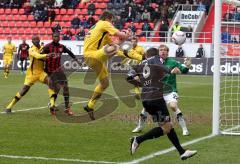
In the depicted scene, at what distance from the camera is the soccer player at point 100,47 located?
13672mm

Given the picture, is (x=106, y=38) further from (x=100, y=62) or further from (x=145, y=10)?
(x=145, y=10)

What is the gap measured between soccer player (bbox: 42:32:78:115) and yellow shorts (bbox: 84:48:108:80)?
172 centimetres

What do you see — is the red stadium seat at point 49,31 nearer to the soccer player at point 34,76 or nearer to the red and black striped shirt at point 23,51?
the red and black striped shirt at point 23,51

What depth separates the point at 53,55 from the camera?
15.6 meters

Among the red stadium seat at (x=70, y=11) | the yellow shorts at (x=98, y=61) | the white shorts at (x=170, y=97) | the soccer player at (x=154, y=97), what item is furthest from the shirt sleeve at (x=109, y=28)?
the red stadium seat at (x=70, y=11)

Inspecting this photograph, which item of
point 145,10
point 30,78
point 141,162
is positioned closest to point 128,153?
point 141,162

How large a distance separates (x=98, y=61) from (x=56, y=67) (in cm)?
Answer: 244

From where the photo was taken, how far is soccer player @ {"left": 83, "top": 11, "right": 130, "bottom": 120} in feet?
44.9

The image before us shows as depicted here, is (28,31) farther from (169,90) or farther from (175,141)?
(175,141)

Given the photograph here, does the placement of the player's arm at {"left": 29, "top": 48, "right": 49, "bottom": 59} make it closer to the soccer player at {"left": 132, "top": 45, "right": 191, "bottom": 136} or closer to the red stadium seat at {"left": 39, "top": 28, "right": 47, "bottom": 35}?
the soccer player at {"left": 132, "top": 45, "right": 191, "bottom": 136}

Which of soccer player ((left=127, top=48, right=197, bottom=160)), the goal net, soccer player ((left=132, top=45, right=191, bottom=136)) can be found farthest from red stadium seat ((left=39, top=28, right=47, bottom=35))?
soccer player ((left=127, top=48, right=197, bottom=160))

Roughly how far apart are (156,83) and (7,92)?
13.2 m

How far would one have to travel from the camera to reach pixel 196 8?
39812mm

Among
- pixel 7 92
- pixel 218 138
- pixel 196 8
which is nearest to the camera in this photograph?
pixel 218 138
